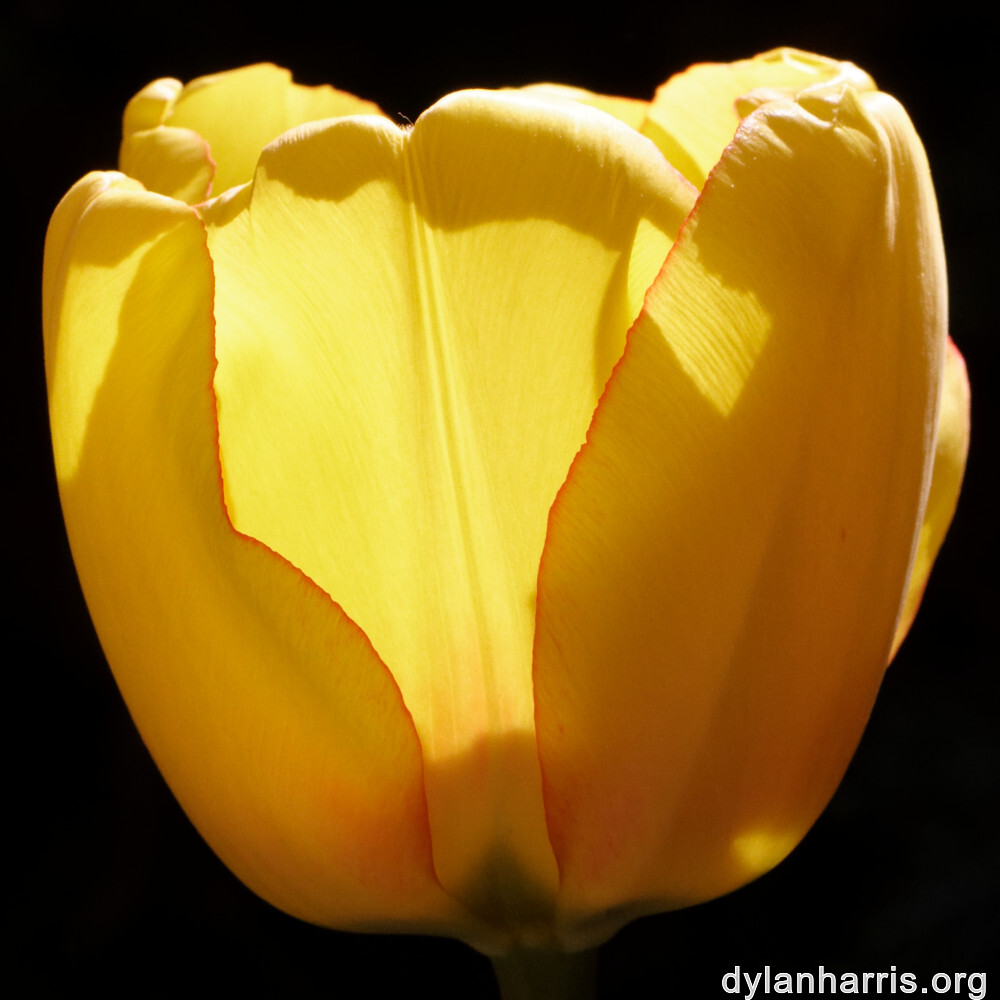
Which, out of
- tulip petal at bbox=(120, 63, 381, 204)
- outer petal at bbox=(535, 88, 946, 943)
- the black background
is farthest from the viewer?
the black background

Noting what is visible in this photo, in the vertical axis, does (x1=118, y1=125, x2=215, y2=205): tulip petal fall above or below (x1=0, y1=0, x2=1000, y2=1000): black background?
above

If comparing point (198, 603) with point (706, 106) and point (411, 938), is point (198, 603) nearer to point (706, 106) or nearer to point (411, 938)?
point (706, 106)

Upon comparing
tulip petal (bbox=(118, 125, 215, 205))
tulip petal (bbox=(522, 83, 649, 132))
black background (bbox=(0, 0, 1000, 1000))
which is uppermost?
tulip petal (bbox=(118, 125, 215, 205))

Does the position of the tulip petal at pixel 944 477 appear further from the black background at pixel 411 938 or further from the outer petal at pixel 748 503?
the black background at pixel 411 938

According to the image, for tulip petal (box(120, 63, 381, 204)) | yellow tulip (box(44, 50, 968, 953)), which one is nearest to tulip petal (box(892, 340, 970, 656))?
yellow tulip (box(44, 50, 968, 953))

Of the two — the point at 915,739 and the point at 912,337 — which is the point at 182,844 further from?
the point at 912,337

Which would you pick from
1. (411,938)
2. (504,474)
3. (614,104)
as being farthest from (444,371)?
(411,938)

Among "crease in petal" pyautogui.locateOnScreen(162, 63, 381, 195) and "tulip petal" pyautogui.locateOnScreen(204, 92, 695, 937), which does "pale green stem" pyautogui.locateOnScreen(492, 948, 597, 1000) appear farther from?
"crease in petal" pyautogui.locateOnScreen(162, 63, 381, 195)
